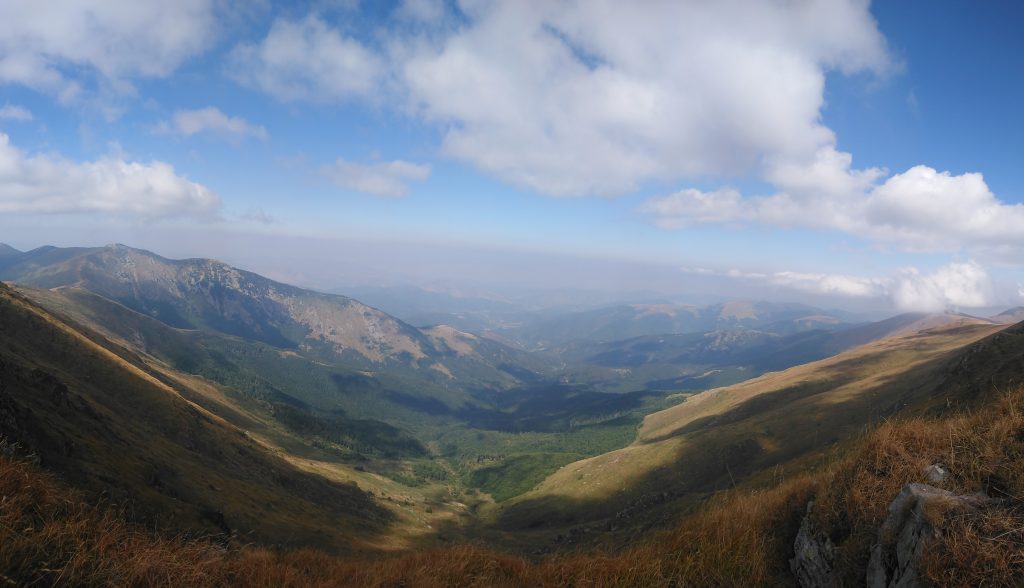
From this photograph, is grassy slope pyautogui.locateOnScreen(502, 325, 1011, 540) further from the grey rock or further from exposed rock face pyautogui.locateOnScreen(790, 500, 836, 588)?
the grey rock

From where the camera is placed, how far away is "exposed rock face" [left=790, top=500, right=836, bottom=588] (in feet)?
22.8

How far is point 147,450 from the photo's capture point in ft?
202

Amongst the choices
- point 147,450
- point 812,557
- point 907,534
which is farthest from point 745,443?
point 907,534

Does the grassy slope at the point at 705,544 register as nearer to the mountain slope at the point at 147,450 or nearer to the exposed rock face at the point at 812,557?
the exposed rock face at the point at 812,557

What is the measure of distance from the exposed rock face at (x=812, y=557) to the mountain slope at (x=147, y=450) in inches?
1134

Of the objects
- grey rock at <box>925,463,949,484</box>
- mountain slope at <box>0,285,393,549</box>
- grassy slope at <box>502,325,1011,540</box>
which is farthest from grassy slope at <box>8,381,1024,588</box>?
grassy slope at <box>502,325,1011,540</box>

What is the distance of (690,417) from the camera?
19362cm

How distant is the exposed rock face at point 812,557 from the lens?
22.8 feet

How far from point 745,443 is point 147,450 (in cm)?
11465

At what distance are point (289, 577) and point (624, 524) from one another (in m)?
85.0

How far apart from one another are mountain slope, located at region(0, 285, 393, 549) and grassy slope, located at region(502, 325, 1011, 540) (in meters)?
49.6

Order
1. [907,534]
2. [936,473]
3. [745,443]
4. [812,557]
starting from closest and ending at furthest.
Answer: [907,534]
[936,473]
[812,557]
[745,443]

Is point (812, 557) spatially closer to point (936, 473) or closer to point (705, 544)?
point (705, 544)

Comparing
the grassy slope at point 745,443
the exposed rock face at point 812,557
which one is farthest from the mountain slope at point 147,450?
the grassy slope at point 745,443
